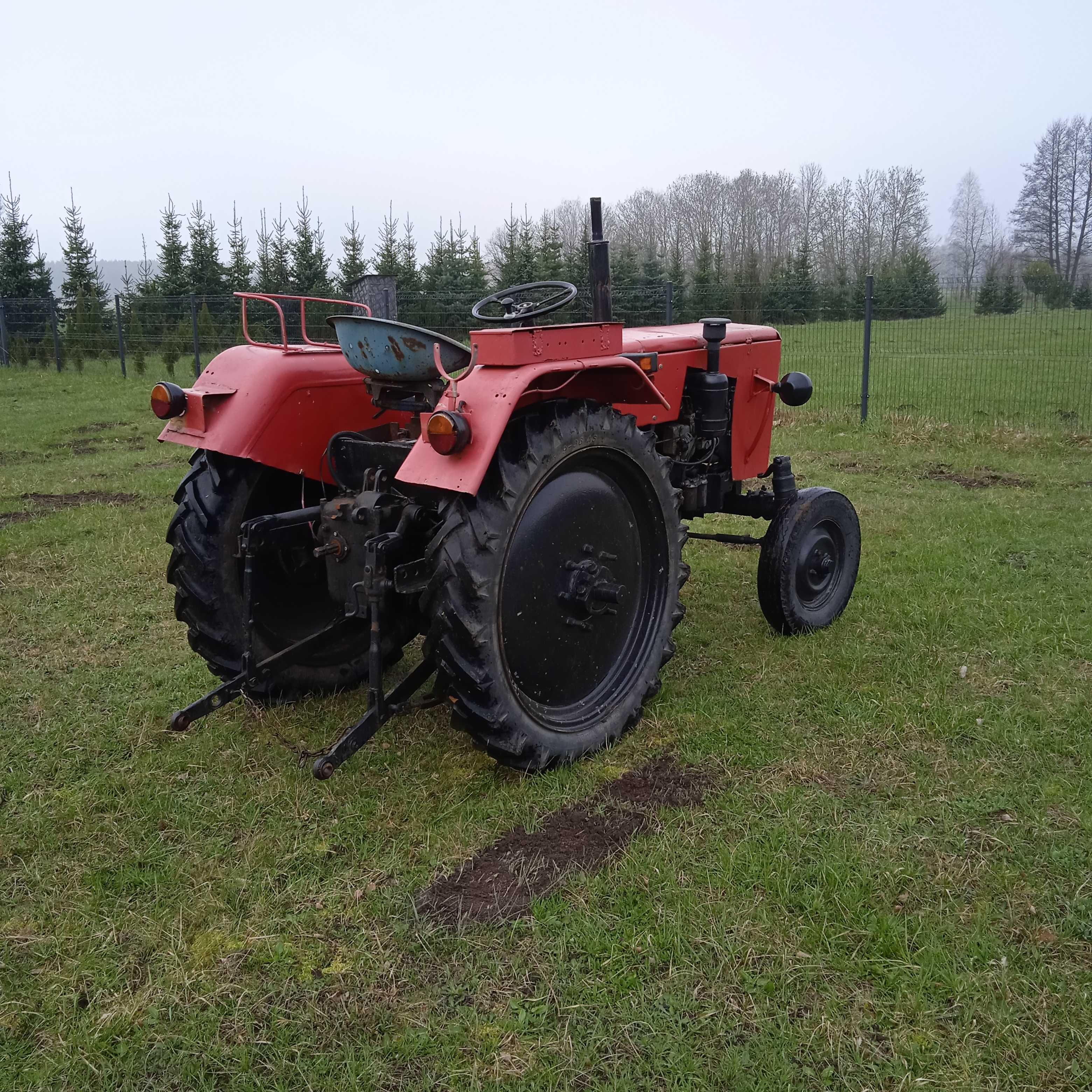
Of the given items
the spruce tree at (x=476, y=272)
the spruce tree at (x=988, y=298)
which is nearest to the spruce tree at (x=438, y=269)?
the spruce tree at (x=476, y=272)

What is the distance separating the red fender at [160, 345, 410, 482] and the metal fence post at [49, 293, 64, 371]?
16.9 metres

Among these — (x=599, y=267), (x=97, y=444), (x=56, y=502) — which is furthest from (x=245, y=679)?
(x=97, y=444)

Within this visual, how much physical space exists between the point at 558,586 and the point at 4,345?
19.1 metres

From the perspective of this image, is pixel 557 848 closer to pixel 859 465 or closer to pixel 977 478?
pixel 977 478

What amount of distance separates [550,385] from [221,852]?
5.86 ft

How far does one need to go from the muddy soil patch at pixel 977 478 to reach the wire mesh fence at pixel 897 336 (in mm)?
2229

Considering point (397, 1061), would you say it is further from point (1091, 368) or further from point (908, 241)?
point (908, 241)

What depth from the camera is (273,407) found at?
3322 mm

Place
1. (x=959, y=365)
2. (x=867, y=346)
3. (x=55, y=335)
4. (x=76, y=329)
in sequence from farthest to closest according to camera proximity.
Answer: (x=76, y=329) → (x=55, y=335) → (x=959, y=365) → (x=867, y=346)

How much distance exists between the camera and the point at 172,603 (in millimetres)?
5012

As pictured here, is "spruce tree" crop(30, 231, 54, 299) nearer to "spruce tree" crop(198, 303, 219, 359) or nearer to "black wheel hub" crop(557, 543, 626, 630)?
"spruce tree" crop(198, 303, 219, 359)

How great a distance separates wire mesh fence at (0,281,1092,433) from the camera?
11516mm

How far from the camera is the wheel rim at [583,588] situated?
3082 mm

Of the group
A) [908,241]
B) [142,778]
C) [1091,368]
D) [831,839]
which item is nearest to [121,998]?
[142,778]
